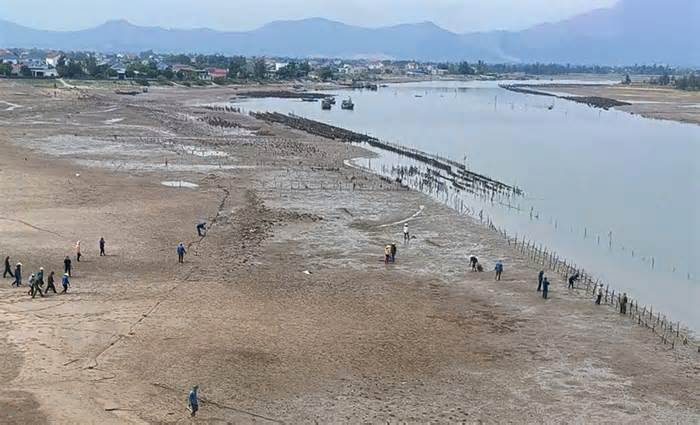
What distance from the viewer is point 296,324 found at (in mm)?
22984

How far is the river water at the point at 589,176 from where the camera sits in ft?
110

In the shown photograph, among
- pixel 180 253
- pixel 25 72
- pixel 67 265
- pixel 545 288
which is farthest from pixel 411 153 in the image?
pixel 25 72

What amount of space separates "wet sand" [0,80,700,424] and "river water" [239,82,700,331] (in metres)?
4.53

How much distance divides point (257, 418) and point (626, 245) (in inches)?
1008

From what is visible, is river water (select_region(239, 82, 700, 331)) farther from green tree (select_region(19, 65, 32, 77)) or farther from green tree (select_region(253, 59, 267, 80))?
green tree (select_region(253, 59, 267, 80))

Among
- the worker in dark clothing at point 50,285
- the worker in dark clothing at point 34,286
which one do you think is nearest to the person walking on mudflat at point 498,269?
the worker in dark clothing at point 50,285

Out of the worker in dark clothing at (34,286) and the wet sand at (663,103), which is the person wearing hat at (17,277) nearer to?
the worker in dark clothing at (34,286)

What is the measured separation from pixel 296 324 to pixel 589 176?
39.3 meters

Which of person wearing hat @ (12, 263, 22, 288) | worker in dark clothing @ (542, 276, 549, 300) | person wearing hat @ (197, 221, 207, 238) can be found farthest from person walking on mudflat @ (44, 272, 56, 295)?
worker in dark clothing @ (542, 276, 549, 300)

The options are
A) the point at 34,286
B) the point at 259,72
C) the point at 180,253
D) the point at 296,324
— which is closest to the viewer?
the point at 296,324

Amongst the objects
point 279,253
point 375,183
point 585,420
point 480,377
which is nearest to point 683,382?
point 585,420

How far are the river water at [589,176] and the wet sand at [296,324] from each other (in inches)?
178

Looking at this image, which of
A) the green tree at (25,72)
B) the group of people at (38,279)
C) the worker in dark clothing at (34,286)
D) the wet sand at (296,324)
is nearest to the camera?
the wet sand at (296,324)

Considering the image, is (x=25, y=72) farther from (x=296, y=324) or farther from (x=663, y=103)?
(x=296, y=324)
